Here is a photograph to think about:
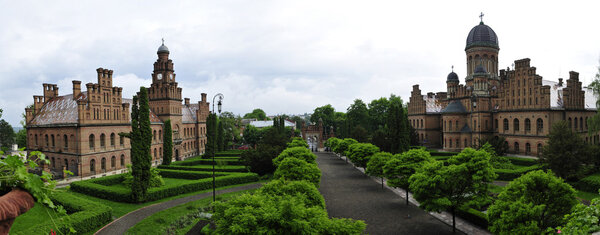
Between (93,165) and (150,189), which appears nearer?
(150,189)

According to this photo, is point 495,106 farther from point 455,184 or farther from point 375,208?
point 455,184

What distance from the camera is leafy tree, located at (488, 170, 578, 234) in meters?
13.7

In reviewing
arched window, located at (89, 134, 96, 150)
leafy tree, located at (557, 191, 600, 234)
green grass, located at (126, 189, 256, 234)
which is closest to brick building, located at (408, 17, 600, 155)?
green grass, located at (126, 189, 256, 234)

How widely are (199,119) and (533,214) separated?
6018 cm

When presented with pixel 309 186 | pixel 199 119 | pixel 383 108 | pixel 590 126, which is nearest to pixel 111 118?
pixel 199 119

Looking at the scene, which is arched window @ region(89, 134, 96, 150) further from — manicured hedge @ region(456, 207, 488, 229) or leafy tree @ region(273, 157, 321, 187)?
manicured hedge @ region(456, 207, 488, 229)

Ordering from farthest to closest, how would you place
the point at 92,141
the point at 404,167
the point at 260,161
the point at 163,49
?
the point at 163,49 < the point at 260,161 < the point at 92,141 < the point at 404,167

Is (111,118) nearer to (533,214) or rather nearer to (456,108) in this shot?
(533,214)

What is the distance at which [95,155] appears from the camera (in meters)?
38.1

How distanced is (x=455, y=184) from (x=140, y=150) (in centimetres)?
2641

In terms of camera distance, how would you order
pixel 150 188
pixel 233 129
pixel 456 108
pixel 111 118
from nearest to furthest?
pixel 150 188
pixel 111 118
pixel 456 108
pixel 233 129

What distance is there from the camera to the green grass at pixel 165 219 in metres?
20.0

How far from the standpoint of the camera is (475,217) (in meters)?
21.2

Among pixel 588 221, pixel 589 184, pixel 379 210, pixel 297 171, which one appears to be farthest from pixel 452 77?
pixel 588 221
